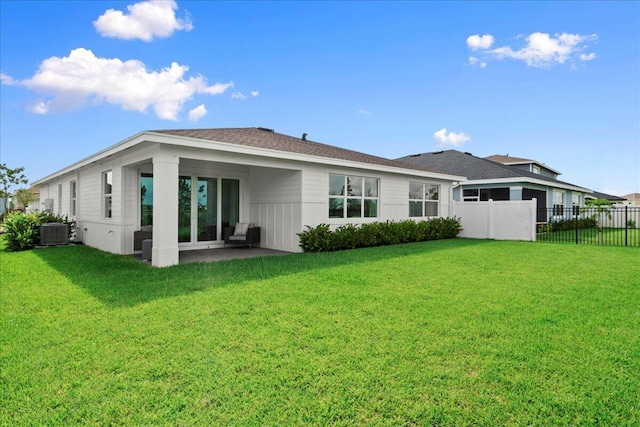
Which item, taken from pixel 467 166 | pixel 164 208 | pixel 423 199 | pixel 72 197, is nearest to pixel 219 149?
pixel 164 208

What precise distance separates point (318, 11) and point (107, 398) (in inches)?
508

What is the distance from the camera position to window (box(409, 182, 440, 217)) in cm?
1488

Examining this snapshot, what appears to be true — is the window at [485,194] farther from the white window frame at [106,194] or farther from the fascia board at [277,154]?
the white window frame at [106,194]

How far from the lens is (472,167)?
72.1 feet

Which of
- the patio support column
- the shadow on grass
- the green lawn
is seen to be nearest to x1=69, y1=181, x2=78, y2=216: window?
the shadow on grass

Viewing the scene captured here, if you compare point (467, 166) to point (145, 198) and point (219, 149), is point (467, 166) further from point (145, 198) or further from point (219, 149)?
point (145, 198)

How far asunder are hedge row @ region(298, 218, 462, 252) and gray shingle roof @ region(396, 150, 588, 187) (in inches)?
172

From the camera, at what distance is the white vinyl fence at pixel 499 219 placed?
1476 centimetres

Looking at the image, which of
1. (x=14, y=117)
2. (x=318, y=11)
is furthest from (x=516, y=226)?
(x=14, y=117)

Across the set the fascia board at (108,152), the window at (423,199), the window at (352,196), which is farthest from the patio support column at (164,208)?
the window at (423,199)

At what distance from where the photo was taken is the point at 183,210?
36.1ft

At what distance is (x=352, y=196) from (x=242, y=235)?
13.0 feet

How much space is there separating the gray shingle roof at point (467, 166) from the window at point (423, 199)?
305cm

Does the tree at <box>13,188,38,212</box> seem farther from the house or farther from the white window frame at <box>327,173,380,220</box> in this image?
the white window frame at <box>327,173,380,220</box>
